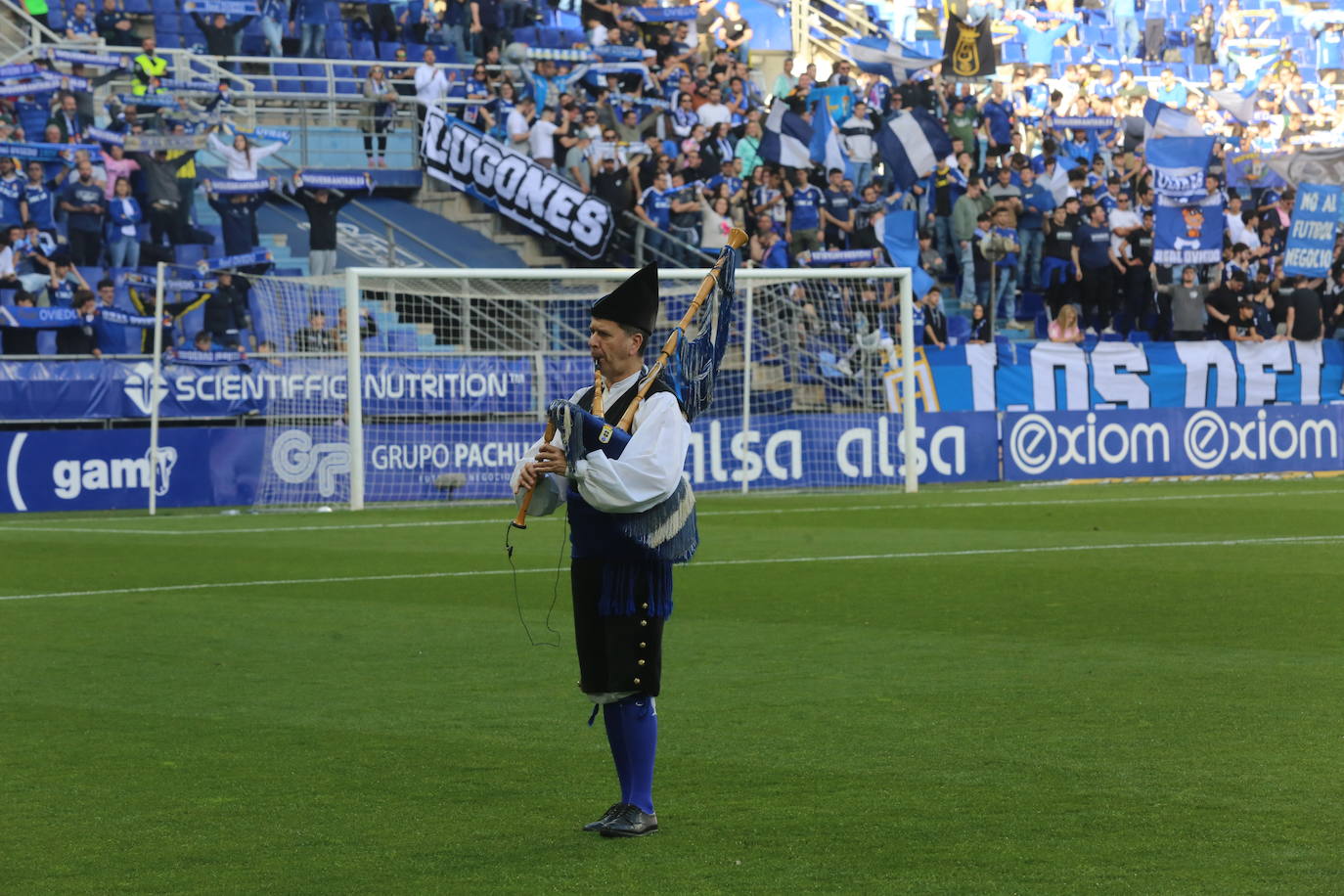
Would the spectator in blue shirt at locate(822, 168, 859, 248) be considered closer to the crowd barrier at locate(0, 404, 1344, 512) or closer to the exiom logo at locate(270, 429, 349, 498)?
the crowd barrier at locate(0, 404, 1344, 512)

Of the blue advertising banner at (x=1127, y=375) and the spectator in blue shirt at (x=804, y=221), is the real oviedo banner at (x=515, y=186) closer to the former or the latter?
the spectator in blue shirt at (x=804, y=221)

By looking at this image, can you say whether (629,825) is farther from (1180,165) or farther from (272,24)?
(1180,165)

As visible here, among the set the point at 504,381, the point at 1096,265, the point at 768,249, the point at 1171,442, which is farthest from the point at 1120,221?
the point at 504,381

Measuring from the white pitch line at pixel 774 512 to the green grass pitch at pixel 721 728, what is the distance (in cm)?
339

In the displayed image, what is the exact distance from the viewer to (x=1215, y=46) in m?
47.7

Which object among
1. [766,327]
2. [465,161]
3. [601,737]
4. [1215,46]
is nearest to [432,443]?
[766,327]

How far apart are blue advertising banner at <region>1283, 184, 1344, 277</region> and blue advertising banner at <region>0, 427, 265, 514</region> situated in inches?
661

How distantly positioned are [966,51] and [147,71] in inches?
592

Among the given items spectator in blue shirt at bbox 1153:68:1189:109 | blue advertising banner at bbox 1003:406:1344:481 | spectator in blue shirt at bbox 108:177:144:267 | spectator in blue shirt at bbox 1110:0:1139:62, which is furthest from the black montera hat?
spectator in blue shirt at bbox 1110:0:1139:62

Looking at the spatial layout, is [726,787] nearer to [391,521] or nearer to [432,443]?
[391,521]

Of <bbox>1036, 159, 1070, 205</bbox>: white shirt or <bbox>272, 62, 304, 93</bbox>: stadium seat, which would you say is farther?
<bbox>1036, 159, 1070, 205</bbox>: white shirt

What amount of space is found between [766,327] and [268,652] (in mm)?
14614

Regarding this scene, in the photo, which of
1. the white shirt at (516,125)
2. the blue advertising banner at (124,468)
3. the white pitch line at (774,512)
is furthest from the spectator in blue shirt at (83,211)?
the white shirt at (516,125)

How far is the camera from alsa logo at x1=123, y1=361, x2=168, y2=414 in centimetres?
2219
